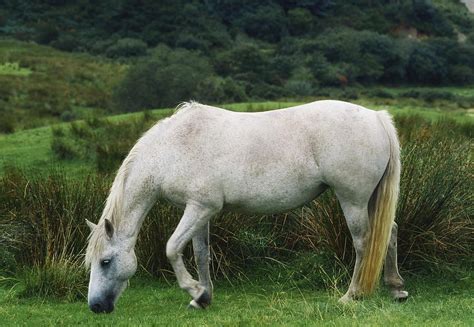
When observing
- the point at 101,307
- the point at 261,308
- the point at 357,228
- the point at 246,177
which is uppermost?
the point at 246,177

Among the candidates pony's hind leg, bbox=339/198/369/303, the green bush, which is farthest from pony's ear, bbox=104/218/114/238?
the green bush

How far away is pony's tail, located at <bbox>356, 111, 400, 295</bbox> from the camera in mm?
5992

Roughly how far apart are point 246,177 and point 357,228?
43.9 inches

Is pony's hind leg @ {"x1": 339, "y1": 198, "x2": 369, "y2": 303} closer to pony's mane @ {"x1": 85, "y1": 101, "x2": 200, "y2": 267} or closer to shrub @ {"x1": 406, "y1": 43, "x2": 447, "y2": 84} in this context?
pony's mane @ {"x1": 85, "y1": 101, "x2": 200, "y2": 267}

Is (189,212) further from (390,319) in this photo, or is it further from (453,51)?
(453,51)

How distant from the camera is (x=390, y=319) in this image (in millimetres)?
4777

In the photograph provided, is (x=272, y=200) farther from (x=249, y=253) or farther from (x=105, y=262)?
(x=249, y=253)

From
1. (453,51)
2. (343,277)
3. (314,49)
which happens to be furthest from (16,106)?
(453,51)

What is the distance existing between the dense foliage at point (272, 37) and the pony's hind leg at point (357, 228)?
39747 mm

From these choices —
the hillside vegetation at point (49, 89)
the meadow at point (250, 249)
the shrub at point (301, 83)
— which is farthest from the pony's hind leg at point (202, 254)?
the shrub at point (301, 83)

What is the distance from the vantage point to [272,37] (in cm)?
7719

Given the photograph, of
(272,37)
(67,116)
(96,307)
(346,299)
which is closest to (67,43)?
(272,37)

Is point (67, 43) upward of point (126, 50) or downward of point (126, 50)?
downward

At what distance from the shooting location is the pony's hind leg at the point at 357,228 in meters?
6.07
